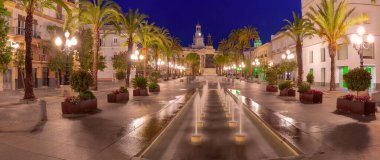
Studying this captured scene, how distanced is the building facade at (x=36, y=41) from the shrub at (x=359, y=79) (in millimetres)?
30079

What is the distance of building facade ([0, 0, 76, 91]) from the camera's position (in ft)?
123

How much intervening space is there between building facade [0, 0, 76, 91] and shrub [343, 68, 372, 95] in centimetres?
3008

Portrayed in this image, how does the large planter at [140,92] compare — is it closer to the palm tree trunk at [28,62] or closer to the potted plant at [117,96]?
the potted plant at [117,96]

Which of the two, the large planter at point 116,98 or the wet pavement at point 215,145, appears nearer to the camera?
the wet pavement at point 215,145

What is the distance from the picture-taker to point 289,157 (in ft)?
25.7

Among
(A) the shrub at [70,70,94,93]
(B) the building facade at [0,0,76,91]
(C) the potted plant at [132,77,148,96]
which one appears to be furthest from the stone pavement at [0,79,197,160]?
(B) the building facade at [0,0,76,91]

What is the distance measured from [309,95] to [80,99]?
13.8 metres

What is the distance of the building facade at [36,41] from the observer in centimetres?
3759

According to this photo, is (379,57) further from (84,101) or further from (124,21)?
(84,101)

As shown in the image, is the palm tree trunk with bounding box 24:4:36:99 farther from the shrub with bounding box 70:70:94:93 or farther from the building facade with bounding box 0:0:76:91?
the building facade with bounding box 0:0:76:91

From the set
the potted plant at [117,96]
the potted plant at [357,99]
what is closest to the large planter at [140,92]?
the potted plant at [117,96]

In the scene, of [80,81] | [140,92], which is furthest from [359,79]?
[140,92]

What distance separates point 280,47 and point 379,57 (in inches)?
1297

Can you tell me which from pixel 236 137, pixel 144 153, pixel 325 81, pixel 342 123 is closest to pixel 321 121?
pixel 342 123
